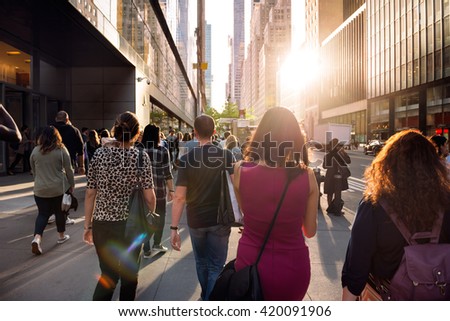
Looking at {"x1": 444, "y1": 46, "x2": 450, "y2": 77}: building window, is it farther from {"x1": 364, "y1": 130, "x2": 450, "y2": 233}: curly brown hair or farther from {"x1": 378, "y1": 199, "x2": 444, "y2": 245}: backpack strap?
{"x1": 378, "y1": 199, "x2": 444, "y2": 245}: backpack strap

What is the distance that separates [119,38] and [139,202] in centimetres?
1571

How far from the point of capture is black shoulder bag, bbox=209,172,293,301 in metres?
2.30

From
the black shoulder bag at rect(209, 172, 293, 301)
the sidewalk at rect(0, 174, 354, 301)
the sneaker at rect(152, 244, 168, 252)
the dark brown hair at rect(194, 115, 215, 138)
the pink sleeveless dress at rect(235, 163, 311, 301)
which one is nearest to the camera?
the black shoulder bag at rect(209, 172, 293, 301)

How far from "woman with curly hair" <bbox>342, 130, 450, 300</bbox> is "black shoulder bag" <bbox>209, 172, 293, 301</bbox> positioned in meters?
0.51

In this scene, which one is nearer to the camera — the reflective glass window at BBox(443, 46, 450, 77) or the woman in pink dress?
the woman in pink dress

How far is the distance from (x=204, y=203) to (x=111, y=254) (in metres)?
0.95

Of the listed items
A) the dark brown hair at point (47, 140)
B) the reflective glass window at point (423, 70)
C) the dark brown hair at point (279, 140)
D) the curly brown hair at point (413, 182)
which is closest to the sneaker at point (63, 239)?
the dark brown hair at point (47, 140)

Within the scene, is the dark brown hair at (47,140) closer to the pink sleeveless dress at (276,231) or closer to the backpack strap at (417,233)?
the pink sleeveless dress at (276,231)

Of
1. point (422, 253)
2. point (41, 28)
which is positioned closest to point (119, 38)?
point (41, 28)

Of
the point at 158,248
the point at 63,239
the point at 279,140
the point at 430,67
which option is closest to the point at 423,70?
the point at 430,67

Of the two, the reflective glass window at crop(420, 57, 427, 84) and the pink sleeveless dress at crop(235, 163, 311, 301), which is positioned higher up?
the reflective glass window at crop(420, 57, 427, 84)

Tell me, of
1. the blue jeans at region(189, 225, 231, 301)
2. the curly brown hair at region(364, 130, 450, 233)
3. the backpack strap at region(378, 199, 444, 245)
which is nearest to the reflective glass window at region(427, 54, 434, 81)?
the blue jeans at region(189, 225, 231, 301)

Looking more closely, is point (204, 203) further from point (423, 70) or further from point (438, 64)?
point (423, 70)

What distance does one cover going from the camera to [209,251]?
3.91m
